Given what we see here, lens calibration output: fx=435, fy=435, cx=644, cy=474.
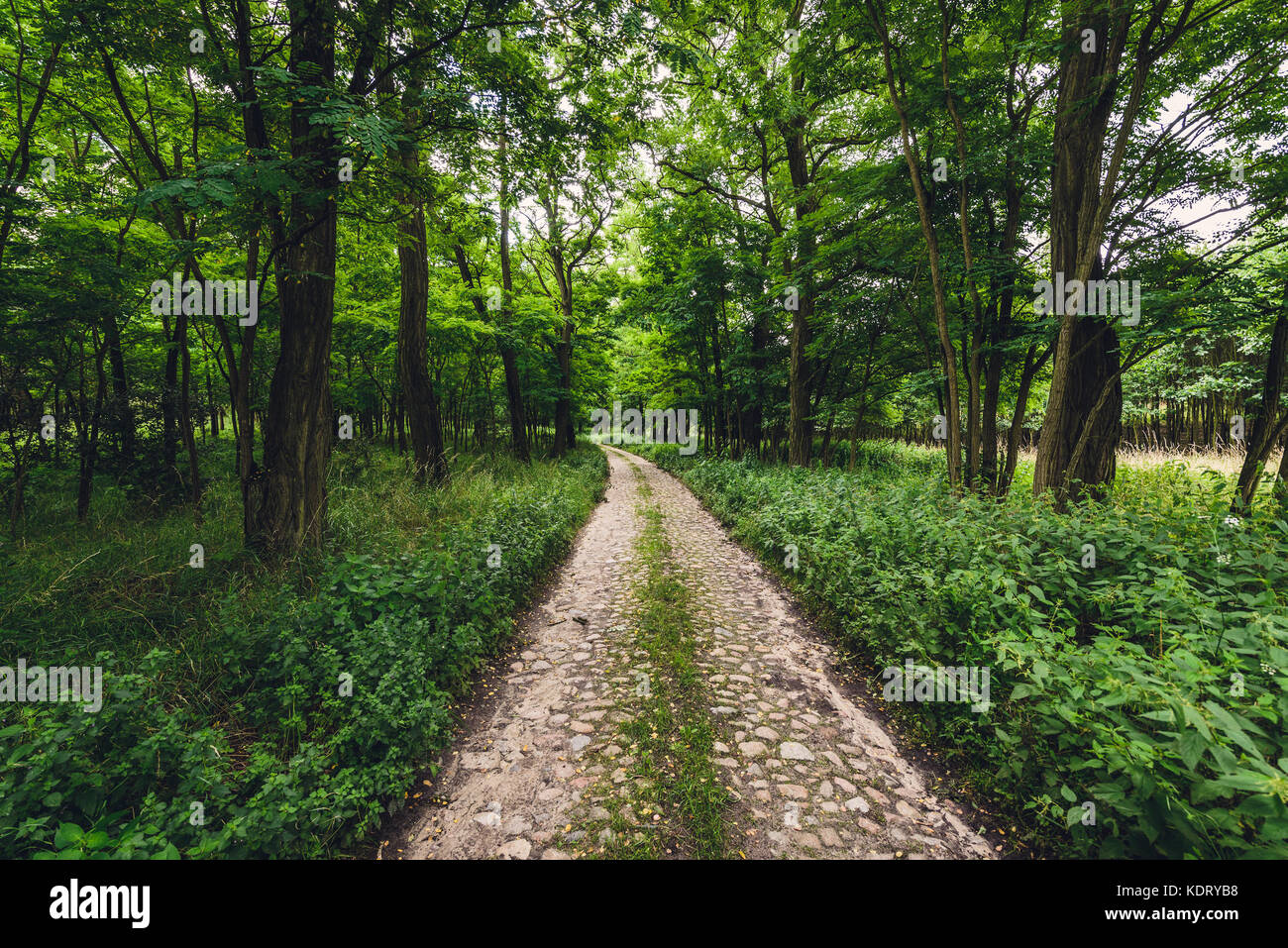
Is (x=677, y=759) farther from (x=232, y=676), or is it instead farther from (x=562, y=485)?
(x=562, y=485)

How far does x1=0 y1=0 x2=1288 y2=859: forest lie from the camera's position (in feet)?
7.88

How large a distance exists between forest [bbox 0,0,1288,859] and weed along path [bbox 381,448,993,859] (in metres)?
0.05

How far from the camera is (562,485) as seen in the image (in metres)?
12.2

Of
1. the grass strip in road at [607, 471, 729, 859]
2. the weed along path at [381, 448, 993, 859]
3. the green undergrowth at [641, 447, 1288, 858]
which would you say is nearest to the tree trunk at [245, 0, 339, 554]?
the weed along path at [381, 448, 993, 859]

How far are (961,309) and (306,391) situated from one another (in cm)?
1212

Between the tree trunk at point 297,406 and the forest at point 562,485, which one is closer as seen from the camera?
the forest at point 562,485

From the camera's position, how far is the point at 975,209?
327 inches

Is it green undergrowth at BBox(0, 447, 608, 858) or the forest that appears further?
the forest

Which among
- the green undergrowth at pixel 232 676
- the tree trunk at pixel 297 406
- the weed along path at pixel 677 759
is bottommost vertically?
the weed along path at pixel 677 759

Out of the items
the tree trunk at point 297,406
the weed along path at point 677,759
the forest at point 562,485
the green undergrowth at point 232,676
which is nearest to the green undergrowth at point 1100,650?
the forest at point 562,485

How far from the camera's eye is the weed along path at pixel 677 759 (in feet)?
8.46

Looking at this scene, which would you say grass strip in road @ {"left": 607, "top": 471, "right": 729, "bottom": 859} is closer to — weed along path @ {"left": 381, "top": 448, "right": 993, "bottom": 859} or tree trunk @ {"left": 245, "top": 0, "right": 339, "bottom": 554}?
weed along path @ {"left": 381, "top": 448, "right": 993, "bottom": 859}

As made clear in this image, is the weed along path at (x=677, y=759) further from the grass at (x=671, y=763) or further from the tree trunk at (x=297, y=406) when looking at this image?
the tree trunk at (x=297, y=406)

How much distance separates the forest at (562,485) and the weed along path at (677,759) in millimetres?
53
